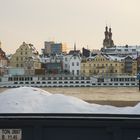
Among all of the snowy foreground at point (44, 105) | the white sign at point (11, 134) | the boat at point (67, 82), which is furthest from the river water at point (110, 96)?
the boat at point (67, 82)

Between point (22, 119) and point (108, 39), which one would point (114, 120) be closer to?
point (22, 119)

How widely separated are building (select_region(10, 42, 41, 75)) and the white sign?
238 ft

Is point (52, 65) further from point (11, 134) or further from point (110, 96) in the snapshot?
point (11, 134)

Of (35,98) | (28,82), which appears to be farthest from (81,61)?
(35,98)

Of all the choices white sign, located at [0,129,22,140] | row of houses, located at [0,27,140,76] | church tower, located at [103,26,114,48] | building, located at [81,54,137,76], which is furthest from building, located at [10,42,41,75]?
white sign, located at [0,129,22,140]

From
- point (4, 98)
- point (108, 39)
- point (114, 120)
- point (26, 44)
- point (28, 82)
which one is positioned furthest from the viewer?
point (108, 39)

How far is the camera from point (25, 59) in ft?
255

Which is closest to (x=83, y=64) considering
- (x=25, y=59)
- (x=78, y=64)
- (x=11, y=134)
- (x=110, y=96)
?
(x=78, y=64)

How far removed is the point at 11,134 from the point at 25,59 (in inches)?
2919

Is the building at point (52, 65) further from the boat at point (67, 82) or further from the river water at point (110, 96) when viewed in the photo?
the river water at point (110, 96)

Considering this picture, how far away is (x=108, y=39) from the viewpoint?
106m

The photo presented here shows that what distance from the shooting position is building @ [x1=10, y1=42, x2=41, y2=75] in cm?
7681

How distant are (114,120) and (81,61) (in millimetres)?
75040

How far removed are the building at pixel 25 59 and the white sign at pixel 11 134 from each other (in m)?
72.4
